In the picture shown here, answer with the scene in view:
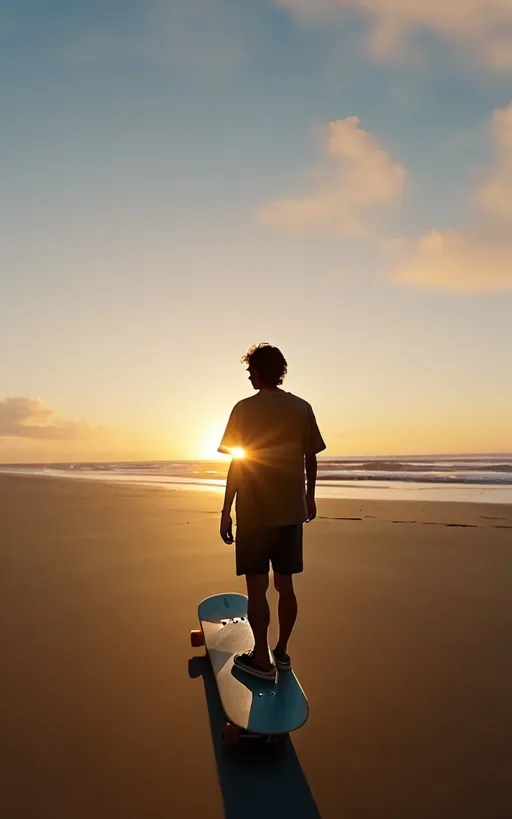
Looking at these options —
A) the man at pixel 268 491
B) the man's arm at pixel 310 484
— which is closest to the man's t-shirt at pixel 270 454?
the man at pixel 268 491

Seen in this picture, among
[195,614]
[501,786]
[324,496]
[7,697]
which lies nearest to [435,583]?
[195,614]

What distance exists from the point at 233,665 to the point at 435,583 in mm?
3171

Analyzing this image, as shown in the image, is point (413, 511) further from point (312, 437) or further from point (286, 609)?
point (286, 609)

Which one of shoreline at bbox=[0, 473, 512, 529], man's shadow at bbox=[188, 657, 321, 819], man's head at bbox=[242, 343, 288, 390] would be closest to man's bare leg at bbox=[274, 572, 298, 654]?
man's shadow at bbox=[188, 657, 321, 819]

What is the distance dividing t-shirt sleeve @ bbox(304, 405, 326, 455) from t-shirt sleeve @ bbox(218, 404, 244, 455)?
1.39ft

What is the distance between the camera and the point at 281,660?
338 cm

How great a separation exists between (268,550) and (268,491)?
351 mm

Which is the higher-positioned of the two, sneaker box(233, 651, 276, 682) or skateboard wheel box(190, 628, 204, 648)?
sneaker box(233, 651, 276, 682)

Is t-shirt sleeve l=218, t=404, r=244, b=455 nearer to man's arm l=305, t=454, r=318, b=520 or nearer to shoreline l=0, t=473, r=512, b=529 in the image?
man's arm l=305, t=454, r=318, b=520

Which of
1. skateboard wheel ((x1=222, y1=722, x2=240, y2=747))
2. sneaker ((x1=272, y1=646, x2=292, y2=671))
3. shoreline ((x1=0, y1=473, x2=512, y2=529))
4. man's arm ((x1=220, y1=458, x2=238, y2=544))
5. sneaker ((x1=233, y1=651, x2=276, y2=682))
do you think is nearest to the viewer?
skateboard wheel ((x1=222, y1=722, x2=240, y2=747))

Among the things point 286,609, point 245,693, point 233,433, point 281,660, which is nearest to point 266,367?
point 233,433

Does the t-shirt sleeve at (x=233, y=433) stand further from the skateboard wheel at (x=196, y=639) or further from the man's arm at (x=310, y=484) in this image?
the skateboard wheel at (x=196, y=639)

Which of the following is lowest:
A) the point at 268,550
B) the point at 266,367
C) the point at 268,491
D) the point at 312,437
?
the point at 268,550

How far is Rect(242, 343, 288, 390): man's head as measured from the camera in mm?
3686
